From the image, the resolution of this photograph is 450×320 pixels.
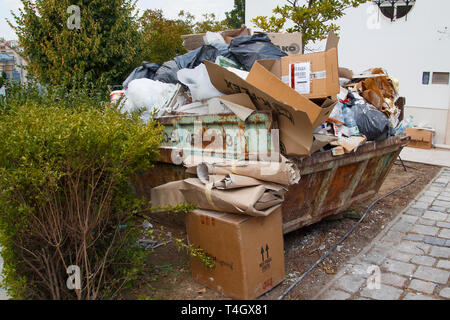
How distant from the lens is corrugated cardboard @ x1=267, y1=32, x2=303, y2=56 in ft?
16.3

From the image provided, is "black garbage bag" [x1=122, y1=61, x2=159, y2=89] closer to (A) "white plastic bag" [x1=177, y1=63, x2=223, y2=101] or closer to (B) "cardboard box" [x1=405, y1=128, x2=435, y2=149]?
(A) "white plastic bag" [x1=177, y1=63, x2=223, y2=101]

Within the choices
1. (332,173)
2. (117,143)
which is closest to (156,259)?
(117,143)

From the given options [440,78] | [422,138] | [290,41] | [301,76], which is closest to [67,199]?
[301,76]

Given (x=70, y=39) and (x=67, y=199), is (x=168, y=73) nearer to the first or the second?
(x=67, y=199)

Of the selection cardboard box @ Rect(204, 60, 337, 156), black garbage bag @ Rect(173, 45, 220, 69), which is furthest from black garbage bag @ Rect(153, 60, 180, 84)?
cardboard box @ Rect(204, 60, 337, 156)

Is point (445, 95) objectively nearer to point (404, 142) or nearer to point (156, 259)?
point (404, 142)

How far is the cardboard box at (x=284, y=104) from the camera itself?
2816mm

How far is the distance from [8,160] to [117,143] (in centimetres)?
69

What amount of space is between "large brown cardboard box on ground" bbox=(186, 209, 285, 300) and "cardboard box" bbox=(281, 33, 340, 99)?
111 cm

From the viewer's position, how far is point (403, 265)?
352 centimetres

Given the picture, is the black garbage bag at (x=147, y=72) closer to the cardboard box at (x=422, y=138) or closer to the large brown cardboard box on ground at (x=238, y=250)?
the large brown cardboard box on ground at (x=238, y=250)

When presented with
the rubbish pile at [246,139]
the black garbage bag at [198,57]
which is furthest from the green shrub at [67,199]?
the black garbage bag at [198,57]

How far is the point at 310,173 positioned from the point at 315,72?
890 mm

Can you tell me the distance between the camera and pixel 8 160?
2.42 metres
